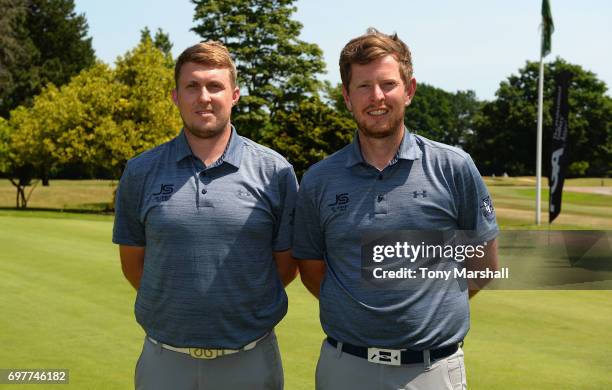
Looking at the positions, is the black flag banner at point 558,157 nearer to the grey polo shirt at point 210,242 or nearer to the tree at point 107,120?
the grey polo shirt at point 210,242

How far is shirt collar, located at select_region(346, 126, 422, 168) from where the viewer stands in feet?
12.3

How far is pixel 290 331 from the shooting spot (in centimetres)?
894

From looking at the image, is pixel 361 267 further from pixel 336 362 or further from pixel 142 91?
pixel 142 91

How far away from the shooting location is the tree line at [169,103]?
42.4 m

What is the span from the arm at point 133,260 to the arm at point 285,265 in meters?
0.87

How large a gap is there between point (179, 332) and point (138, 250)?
2.35 ft

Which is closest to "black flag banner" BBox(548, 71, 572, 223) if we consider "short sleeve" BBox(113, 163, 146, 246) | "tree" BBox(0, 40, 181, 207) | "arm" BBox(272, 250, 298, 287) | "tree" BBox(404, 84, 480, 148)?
"arm" BBox(272, 250, 298, 287)

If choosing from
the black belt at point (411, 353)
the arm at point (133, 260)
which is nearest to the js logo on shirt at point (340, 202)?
the black belt at point (411, 353)

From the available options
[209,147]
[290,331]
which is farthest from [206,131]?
[290,331]

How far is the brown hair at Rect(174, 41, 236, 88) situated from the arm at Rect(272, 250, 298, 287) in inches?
43.9

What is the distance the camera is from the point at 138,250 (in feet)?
14.6

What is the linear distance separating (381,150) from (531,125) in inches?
3218

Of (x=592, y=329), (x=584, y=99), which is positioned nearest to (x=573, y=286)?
(x=592, y=329)

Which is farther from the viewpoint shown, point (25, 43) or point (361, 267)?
point (25, 43)
